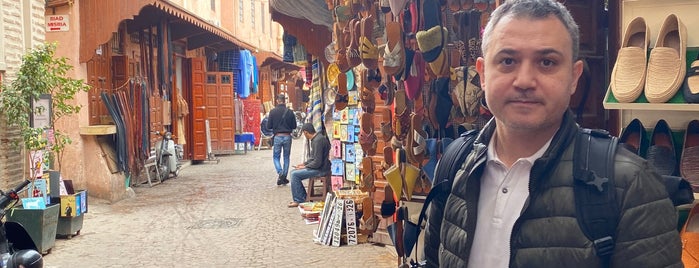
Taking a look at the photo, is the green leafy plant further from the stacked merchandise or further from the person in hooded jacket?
the person in hooded jacket

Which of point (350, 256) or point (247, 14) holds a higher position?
point (247, 14)

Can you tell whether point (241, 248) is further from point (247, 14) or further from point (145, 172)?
point (247, 14)

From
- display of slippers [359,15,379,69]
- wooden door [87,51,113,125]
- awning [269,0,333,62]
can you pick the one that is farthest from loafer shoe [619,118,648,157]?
wooden door [87,51,113,125]

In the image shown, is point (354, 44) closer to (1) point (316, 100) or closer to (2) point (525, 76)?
(2) point (525, 76)

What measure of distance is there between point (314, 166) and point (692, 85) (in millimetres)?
7468

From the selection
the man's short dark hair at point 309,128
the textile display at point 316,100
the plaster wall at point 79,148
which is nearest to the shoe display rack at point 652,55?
the man's short dark hair at point 309,128

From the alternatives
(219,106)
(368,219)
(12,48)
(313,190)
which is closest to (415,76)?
(368,219)

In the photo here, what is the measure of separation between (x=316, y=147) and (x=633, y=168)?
8344 millimetres

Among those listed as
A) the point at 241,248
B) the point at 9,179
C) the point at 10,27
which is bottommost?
the point at 241,248

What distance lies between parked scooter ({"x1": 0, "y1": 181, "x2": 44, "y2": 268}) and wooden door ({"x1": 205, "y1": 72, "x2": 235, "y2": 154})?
41.5ft

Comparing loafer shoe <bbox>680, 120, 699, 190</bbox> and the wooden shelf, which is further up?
the wooden shelf

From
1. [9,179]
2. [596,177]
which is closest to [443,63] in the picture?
[596,177]

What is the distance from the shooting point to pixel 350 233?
697 cm

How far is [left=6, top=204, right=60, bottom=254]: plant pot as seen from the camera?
21.4 feet
